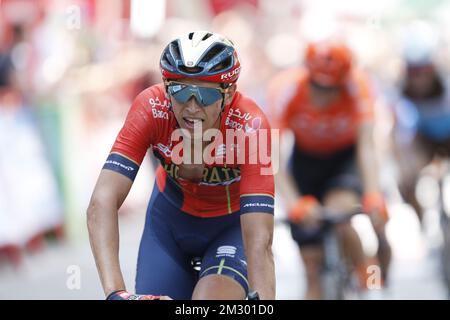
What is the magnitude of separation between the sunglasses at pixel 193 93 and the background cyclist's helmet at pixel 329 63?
3125 mm

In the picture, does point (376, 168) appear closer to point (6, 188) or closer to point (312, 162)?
point (312, 162)

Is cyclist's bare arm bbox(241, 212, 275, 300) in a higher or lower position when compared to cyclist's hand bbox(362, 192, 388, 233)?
lower

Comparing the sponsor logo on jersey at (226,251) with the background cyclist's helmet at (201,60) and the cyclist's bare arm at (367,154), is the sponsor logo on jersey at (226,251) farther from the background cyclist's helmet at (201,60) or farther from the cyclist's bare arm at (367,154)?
the cyclist's bare arm at (367,154)

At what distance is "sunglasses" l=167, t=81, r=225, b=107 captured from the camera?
5.13 m

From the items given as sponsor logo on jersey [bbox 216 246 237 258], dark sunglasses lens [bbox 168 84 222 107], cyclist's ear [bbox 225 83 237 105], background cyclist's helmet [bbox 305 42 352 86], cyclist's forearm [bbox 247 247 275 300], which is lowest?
cyclist's forearm [bbox 247 247 275 300]

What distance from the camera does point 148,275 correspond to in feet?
18.9

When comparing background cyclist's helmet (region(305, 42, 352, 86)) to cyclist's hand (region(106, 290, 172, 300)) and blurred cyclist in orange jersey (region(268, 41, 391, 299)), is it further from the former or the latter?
→ cyclist's hand (region(106, 290, 172, 300))

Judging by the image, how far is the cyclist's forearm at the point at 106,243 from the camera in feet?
16.0

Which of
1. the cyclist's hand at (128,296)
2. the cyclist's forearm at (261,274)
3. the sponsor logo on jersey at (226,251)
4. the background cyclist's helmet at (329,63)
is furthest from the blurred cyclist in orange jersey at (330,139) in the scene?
the cyclist's hand at (128,296)

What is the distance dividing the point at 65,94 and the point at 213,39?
28.7 feet

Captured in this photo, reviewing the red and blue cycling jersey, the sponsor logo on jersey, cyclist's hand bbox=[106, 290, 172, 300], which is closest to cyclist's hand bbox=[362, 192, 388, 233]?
the red and blue cycling jersey

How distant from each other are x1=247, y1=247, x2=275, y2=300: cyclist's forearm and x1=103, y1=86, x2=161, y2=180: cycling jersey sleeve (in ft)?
2.20

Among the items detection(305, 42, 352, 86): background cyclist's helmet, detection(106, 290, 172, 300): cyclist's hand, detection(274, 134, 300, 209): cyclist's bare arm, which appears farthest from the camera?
detection(274, 134, 300, 209): cyclist's bare arm

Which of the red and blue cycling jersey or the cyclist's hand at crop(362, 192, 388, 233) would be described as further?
the cyclist's hand at crop(362, 192, 388, 233)
